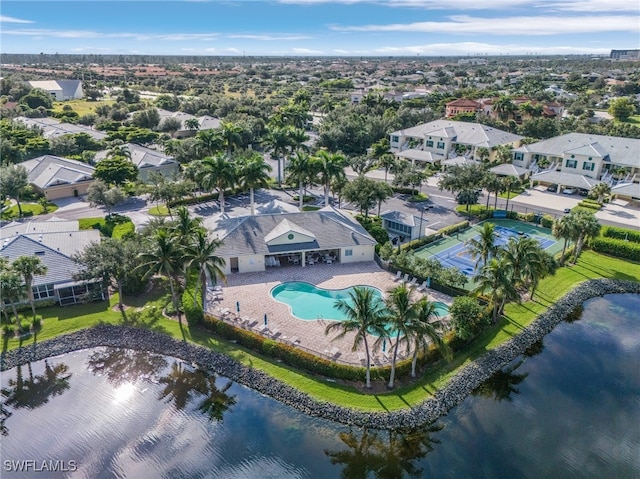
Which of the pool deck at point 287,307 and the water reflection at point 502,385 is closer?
the water reflection at point 502,385

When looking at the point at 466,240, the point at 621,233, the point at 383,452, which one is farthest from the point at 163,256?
the point at 621,233

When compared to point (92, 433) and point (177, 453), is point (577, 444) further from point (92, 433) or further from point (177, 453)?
point (92, 433)

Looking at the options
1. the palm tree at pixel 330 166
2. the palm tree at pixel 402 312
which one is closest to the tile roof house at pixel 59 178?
the palm tree at pixel 330 166

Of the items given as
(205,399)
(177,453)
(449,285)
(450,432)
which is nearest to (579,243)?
(449,285)

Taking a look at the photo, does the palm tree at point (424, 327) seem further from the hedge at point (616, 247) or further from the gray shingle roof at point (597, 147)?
the gray shingle roof at point (597, 147)

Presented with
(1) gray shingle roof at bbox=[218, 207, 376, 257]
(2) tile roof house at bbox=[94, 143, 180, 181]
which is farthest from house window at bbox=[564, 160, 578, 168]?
(2) tile roof house at bbox=[94, 143, 180, 181]

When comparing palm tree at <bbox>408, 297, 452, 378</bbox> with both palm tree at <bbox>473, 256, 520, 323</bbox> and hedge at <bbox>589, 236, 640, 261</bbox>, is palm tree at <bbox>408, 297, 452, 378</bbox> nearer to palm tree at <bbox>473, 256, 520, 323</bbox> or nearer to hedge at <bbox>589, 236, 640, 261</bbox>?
palm tree at <bbox>473, 256, 520, 323</bbox>

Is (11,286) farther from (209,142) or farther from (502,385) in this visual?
(209,142)
